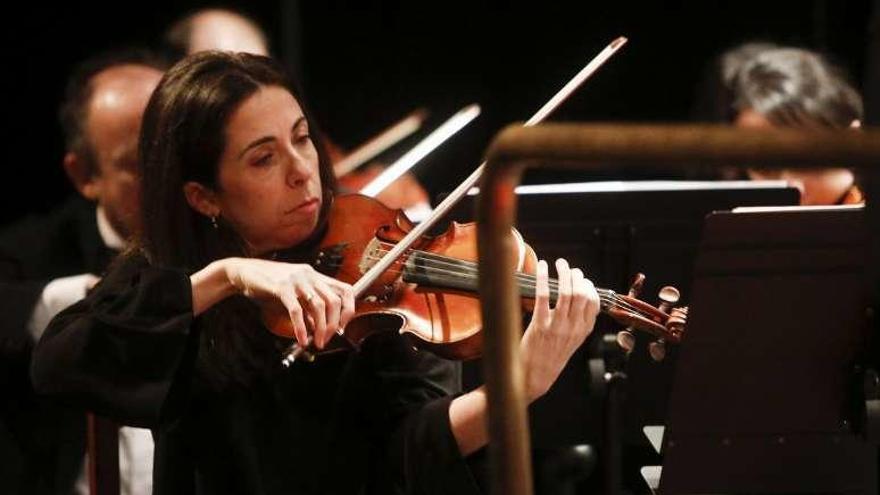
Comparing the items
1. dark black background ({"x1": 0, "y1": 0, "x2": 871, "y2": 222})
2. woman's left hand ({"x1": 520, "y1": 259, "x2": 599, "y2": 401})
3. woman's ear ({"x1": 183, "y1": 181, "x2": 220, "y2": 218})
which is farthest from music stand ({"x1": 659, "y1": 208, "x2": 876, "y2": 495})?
dark black background ({"x1": 0, "y1": 0, "x2": 871, "y2": 222})

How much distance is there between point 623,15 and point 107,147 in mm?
1764

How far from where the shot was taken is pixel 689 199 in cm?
195

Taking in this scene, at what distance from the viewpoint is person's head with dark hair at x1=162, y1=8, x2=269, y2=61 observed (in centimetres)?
288

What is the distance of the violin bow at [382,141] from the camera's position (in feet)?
11.0

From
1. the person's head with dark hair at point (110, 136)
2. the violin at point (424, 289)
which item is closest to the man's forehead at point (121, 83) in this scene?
the person's head with dark hair at point (110, 136)

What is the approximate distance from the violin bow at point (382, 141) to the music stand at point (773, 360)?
6.18 feet

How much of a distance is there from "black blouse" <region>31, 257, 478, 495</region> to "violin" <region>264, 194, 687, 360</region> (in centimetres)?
7

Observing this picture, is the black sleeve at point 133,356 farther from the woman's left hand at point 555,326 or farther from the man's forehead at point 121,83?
the man's forehead at point 121,83

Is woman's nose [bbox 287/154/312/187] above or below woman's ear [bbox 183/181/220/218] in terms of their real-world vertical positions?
above

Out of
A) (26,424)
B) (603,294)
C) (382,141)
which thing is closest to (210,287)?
(603,294)

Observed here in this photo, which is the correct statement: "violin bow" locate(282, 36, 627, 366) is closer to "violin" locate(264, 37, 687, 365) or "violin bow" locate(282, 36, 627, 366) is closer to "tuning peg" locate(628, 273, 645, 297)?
"violin" locate(264, 37, 687, 365)

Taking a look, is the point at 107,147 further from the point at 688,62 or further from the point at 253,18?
the point at 688,62

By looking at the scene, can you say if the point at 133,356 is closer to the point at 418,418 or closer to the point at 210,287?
the point at 210,287

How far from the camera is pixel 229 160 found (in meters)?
1.65
